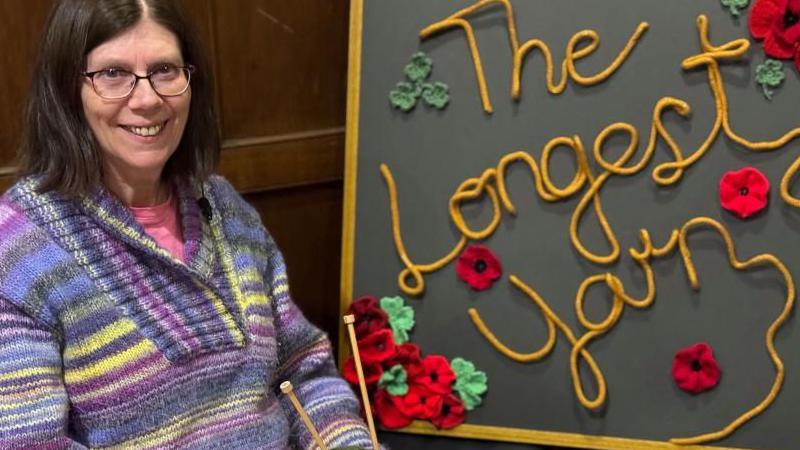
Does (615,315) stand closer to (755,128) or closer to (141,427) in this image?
(755,128)

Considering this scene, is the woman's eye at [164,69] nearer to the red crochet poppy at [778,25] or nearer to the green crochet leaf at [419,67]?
the green crochet leaf at [419,67]

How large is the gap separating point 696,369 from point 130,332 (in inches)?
34.7

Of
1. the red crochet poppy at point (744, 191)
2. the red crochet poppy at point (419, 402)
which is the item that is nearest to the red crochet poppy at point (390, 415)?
the red crochet poppy at point (419, 402)

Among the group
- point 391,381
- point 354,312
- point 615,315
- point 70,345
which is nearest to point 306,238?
point 354,312

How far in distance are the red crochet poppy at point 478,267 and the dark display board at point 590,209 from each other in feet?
0.04

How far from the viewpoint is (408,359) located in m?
1.56

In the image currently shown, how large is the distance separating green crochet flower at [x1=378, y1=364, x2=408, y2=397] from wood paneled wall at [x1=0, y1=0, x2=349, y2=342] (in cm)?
28

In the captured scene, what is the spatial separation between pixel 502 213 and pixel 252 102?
480mm

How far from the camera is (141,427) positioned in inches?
42.6

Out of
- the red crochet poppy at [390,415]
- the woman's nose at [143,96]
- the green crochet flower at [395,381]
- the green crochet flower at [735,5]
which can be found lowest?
the red crochet poppy at [390,415]

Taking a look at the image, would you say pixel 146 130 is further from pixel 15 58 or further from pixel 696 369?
pixel 696 369

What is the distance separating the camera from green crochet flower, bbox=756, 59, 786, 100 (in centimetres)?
133

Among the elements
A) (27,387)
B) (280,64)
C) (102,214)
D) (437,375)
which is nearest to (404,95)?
(280,64)

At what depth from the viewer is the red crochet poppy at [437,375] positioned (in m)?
1.54
